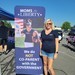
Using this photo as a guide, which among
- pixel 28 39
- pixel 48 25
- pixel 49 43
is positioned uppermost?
pixel 48 25

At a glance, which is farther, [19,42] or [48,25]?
[19,42]

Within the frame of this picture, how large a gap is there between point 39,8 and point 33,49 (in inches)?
50.0

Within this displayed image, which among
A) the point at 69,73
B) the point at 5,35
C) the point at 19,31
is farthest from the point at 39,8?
the point at 5,35

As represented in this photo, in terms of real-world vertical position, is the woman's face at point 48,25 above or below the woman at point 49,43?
above

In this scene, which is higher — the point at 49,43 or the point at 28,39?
the point at 28,39

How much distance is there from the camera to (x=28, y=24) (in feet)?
28.3

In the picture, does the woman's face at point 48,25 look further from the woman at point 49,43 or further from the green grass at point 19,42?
the green grass at point 19,42

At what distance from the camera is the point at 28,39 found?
28.5 feet

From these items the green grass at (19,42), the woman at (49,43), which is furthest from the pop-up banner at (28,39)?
the woman at (49,43)

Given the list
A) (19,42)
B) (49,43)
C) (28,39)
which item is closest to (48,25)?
(49,43)

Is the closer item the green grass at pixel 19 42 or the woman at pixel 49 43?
the woman at pixel 49 43

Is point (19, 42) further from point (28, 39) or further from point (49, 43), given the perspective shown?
point (49, 43)

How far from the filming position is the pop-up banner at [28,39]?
8.59 meters

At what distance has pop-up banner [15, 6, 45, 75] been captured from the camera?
859cm
